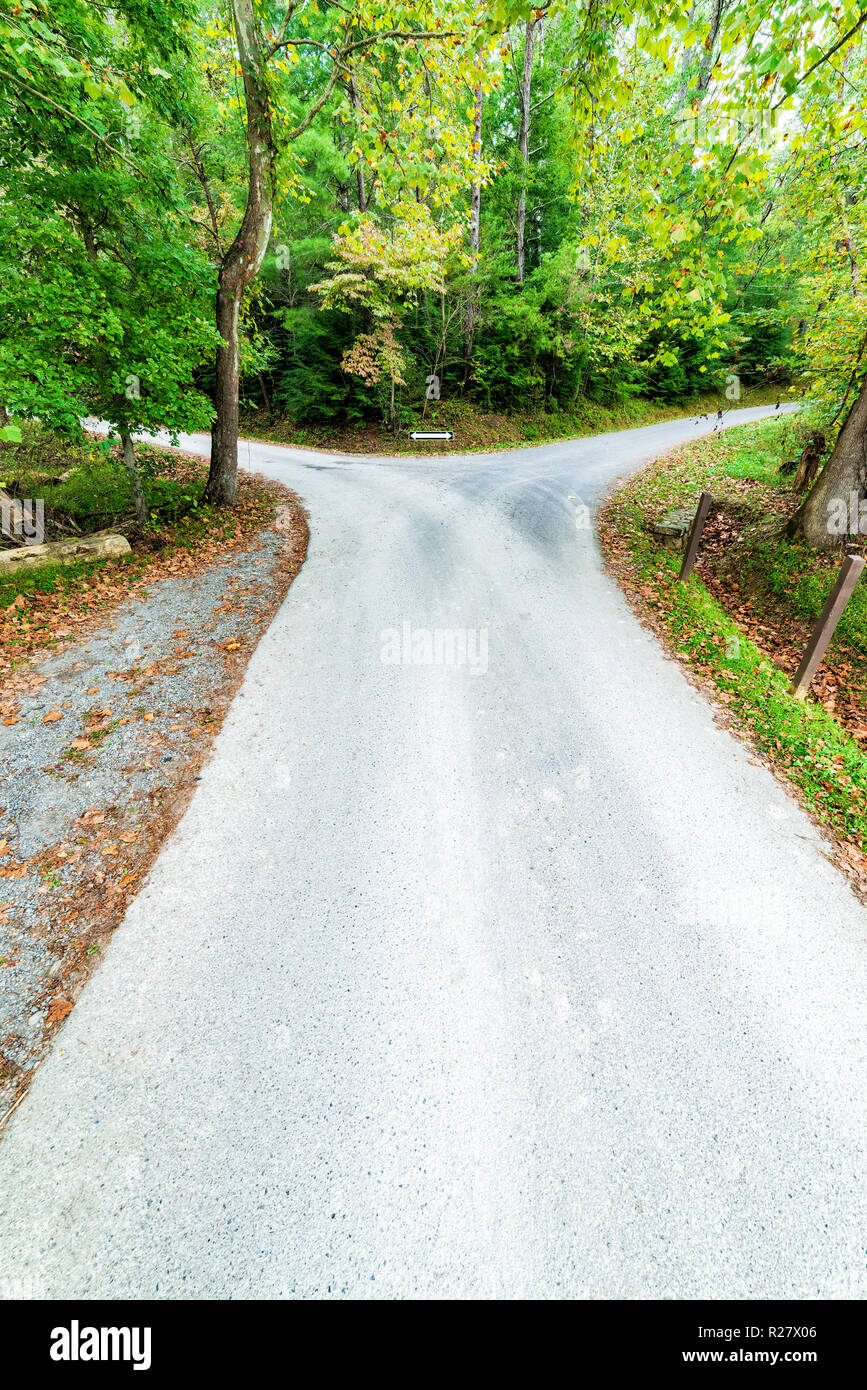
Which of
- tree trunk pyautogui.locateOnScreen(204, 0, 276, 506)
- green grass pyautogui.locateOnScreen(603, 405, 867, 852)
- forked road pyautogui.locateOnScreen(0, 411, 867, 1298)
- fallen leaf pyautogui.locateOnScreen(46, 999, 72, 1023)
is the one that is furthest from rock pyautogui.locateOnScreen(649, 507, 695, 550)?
fallen leaf pyautogui.locateOnScreen(46, 999, 72, 1023)

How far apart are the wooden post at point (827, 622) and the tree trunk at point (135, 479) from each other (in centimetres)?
906

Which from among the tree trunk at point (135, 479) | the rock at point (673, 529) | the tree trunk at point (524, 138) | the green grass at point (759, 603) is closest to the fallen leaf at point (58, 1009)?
the green grass at point (759, 603)

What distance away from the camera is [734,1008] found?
2678 millimetres

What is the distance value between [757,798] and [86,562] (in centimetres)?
846

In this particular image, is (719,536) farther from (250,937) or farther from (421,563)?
(250,937)

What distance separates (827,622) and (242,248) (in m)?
9.68

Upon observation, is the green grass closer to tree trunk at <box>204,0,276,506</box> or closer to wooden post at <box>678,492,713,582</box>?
wooden post at <box>678,492,713,582</box>

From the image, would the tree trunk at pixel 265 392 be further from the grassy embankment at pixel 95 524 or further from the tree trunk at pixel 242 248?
the tree trunk at pixel 242 248

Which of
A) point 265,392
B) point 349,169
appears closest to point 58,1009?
point 349,169

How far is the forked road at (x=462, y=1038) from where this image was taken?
1.90 meters

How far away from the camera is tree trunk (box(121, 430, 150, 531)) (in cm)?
754

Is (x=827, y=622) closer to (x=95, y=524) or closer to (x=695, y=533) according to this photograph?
(x=695, y=533)

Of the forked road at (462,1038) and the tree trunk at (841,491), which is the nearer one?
the forked road at (462,1038)
